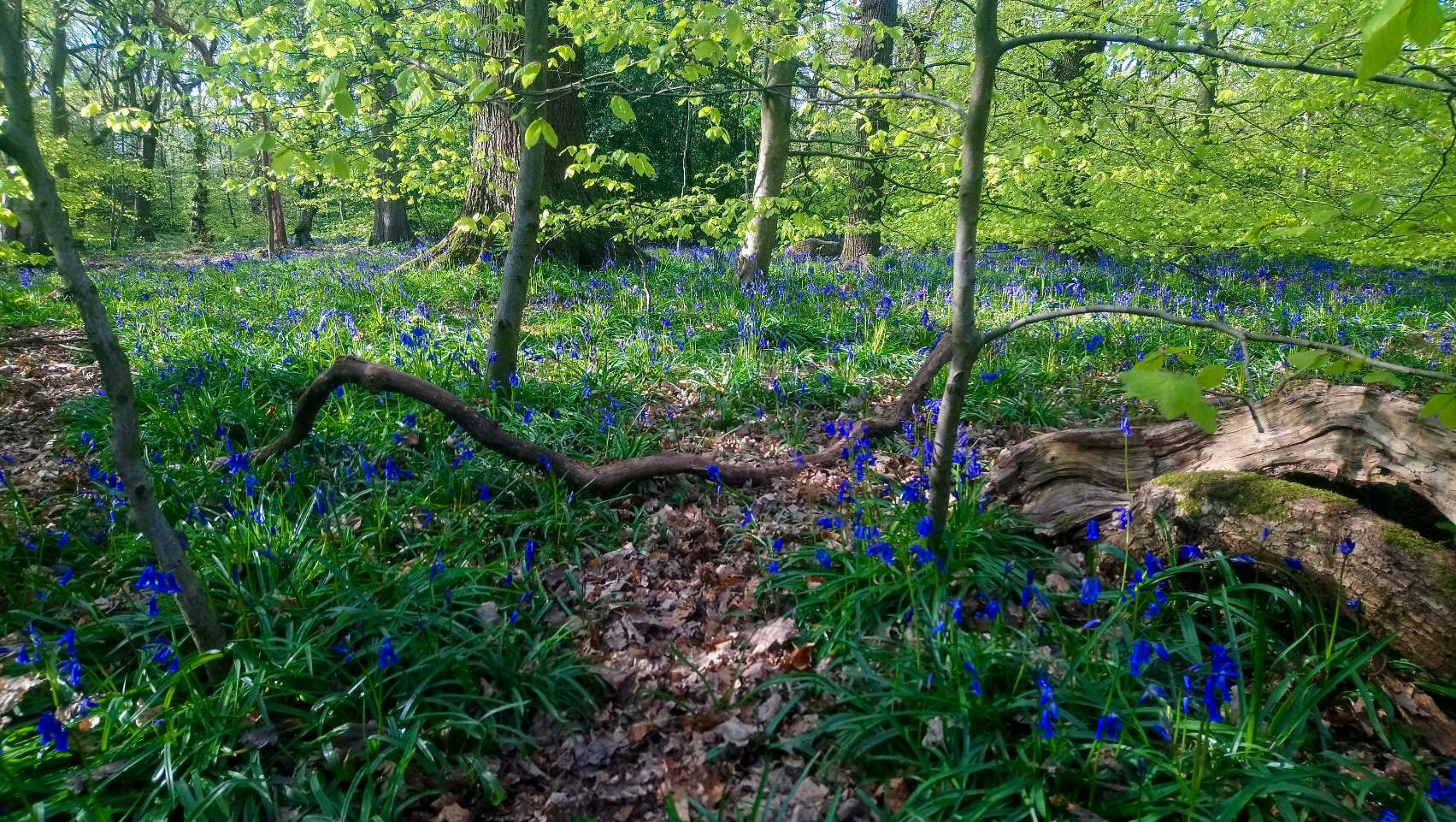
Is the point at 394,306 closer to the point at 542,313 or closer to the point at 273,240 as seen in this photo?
the point at 542,313

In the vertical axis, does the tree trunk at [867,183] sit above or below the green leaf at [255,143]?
above

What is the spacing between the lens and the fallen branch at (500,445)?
3.45 meters

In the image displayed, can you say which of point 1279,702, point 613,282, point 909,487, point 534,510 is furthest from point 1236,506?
point 613,282

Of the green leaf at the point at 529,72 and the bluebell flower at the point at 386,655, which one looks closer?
the bluebell flower at the point at 386,655

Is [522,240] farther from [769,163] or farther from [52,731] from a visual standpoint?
[769,163]

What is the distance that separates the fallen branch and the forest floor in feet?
0.41

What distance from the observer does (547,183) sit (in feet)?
27.3

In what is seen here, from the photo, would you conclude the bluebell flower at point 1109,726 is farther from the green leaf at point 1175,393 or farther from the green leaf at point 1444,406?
the green leaf at point 1444,406

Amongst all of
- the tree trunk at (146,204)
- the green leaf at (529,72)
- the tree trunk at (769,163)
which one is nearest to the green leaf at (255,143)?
the green leaf at (529,72)

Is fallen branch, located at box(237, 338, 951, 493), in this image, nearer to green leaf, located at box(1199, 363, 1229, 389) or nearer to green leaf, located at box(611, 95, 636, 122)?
green leaf, located at box(611, 95, 636, 122)

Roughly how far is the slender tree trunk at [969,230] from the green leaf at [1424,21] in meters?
1.35

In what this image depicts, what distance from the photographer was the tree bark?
3762 millimetres

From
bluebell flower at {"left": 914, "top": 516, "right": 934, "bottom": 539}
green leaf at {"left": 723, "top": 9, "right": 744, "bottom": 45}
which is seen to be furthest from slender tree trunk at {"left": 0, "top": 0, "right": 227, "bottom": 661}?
bluebell flower at {"left": 914, "top": 516, "right": 934, "bottom": 539}

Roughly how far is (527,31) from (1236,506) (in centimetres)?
408
